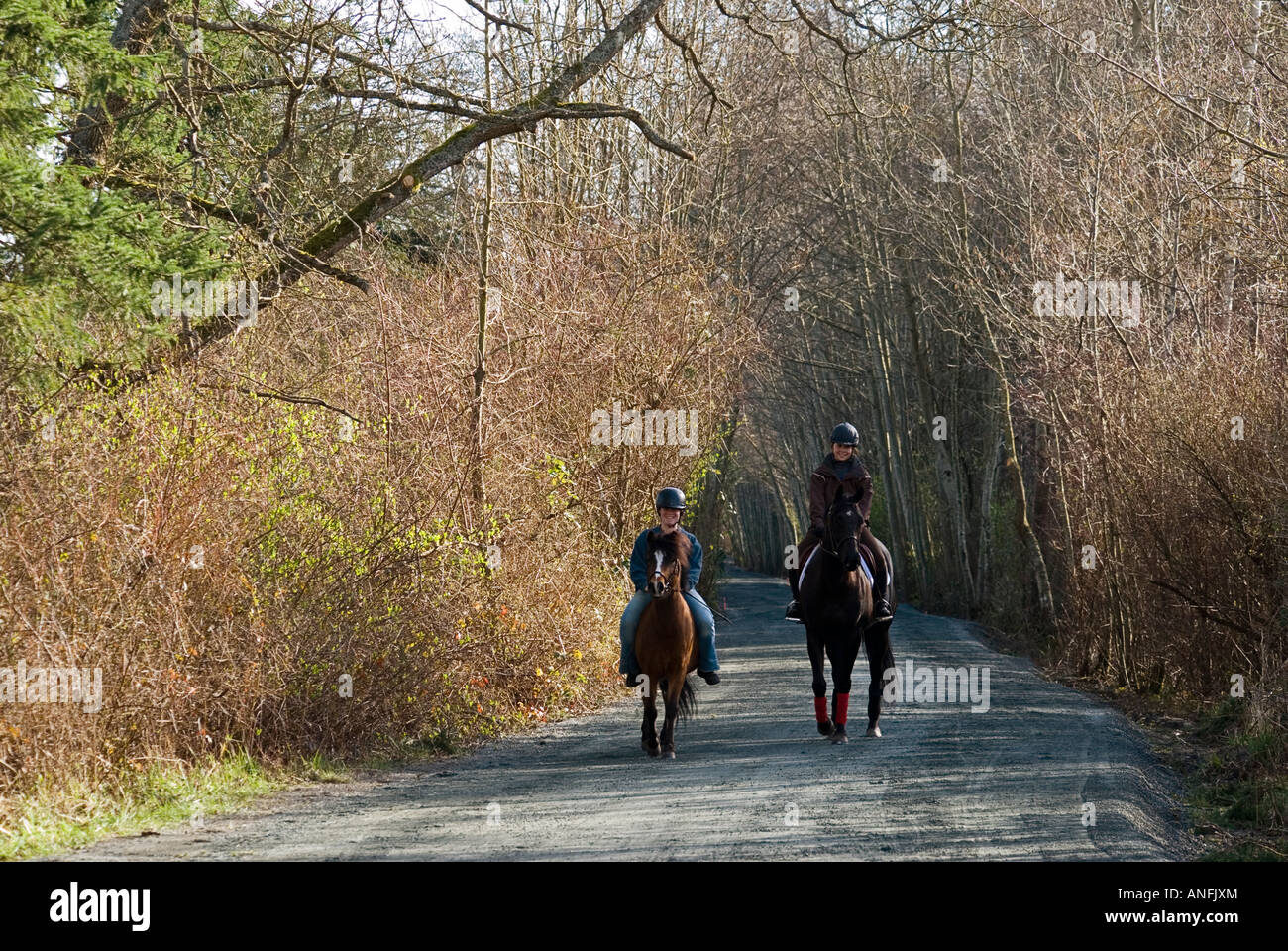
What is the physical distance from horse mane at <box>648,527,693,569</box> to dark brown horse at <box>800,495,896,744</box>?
1.42 meters

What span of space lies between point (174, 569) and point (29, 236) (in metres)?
2.81

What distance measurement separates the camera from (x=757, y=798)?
10.6 m

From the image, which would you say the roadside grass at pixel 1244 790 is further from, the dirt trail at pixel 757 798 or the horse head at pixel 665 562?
the horse head at pixel 665 562

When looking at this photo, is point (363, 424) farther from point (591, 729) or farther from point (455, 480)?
point (591, 729)

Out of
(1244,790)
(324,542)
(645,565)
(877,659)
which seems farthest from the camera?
(877,659)

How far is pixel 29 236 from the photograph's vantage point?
408 inches

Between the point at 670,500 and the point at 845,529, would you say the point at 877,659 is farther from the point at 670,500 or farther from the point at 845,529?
the point at 670,500

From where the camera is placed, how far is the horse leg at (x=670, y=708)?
12.9m

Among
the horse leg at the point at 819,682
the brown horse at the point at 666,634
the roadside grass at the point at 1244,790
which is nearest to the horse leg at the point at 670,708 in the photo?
the brown horse at the point at 666,634

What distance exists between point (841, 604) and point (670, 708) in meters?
1.92

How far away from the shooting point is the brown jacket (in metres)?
13.2

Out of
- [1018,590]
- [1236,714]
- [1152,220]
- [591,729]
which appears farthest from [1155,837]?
[1018,590]

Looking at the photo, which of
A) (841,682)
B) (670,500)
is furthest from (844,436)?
(841,682)

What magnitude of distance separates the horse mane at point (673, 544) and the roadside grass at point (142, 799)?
11.0 ft
